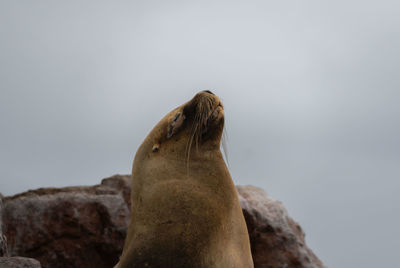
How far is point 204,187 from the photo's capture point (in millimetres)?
1964

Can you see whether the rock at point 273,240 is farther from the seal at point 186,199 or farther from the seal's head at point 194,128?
the seal's head at point 194,128

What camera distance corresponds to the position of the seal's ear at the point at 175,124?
2098mm

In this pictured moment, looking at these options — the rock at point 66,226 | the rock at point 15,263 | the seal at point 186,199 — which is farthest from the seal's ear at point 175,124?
the rock at point 66,226

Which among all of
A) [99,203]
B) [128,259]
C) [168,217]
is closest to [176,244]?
[168,217]

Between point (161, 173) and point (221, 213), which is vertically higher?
point (161, 173)

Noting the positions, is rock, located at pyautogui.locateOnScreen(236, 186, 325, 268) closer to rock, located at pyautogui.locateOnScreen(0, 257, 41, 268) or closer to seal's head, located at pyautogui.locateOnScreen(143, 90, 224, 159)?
seal's head, located at pyautogui.locateOnScreen(143, 90, 224, 159)

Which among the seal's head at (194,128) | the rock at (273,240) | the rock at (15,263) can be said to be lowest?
the rock at (273,240)

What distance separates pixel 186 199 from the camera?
190cm

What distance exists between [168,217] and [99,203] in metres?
1.76

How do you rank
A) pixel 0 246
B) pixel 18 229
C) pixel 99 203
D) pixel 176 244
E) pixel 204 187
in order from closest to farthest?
pixel 176 244 < pixel 204 187 < pixel 0 246 < pixel 18 229 < pixel 99 203

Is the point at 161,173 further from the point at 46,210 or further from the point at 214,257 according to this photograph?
the point at 46,210

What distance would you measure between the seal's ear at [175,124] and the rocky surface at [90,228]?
1.61 metres

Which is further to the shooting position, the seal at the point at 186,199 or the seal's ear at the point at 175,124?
the seal's ear at the point at 175,124

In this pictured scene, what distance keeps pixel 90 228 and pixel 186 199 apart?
1778mm
